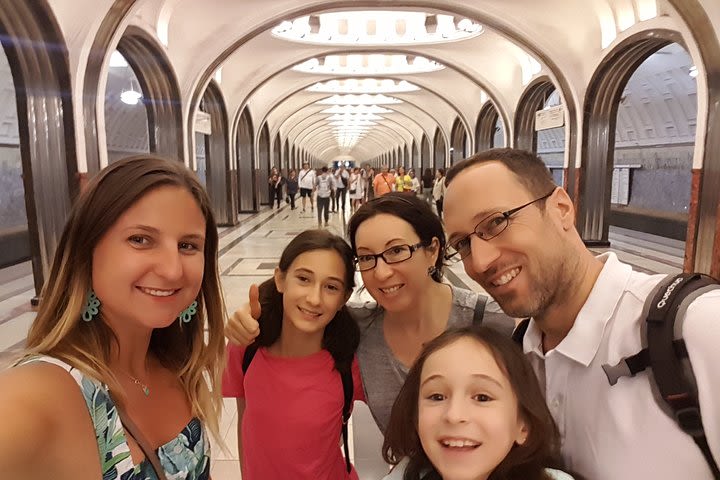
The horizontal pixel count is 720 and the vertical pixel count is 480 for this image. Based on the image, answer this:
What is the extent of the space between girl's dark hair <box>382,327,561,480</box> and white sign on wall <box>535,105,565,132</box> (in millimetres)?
11411

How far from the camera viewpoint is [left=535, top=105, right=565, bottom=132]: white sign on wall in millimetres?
11656

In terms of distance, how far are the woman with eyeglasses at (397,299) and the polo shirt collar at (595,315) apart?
0.47 meters

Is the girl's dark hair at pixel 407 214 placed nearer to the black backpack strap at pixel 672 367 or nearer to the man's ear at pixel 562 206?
the man's ear at pixel 562 206

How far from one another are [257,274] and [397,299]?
7.11 m

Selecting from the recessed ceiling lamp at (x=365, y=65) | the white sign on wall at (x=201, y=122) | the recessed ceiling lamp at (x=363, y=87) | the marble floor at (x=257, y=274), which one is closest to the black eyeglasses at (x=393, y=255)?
the marble floor at (x=257, y=274)

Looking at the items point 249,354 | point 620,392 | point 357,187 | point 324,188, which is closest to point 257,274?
point 324,188

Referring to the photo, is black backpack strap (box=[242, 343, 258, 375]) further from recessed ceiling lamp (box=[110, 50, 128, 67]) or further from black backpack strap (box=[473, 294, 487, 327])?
recessed ceiling lamp (box=[110, 50, 128, 67])

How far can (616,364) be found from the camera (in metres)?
1.22

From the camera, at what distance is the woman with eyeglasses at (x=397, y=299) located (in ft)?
5.85

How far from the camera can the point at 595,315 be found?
1.32 m

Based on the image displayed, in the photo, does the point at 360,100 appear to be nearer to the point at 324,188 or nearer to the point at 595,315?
the point at 324,188

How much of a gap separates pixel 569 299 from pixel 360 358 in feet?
2.63

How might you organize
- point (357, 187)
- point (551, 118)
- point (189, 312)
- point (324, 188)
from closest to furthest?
1. point (189, 312)
2. point (551, 118)
3. point (324, 188)
4. point (357, 187)

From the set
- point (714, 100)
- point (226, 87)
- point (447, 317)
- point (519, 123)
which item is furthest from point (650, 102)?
point (447, 317)
